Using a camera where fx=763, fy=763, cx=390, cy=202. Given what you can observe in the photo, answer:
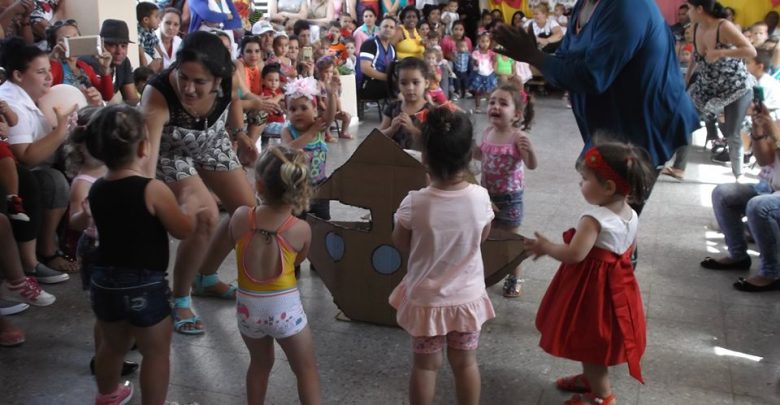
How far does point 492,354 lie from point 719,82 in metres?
4.19

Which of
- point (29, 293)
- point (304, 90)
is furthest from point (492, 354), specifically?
point (29, 293)

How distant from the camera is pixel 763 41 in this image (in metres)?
8.76

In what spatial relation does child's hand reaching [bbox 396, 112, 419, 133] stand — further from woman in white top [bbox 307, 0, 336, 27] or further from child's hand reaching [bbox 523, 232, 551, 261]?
woman in white top [bbox 307, 0, 336, 27]

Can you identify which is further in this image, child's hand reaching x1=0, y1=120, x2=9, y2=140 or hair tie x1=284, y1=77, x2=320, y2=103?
hair tie x1=284, y1=77, x2=320, y2=103

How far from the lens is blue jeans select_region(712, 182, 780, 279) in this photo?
155 inches

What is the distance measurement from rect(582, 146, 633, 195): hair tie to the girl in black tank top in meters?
1.34

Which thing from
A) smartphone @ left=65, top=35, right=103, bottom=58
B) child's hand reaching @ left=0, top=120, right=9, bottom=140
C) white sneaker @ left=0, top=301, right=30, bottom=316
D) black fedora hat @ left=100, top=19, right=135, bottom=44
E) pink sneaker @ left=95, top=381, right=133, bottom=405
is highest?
black fedora hat @ left=100, top=19, right=135, bottom=44

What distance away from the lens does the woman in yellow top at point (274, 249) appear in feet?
7.74

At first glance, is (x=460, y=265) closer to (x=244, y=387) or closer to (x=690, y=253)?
(x=244, y=387)

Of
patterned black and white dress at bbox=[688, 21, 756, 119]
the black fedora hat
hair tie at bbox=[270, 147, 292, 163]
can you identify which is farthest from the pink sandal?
patterned black and white dress at bbox=[688, 21, 756, 119]

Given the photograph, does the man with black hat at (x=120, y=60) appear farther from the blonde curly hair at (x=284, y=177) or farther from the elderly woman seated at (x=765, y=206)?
the elderly woman seated at (x=765, y=206)

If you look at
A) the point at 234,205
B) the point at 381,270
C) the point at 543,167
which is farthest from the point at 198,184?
the point at 543,167

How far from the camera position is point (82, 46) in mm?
5211

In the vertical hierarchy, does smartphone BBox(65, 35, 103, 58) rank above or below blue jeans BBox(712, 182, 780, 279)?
above
